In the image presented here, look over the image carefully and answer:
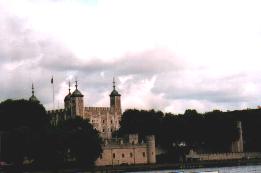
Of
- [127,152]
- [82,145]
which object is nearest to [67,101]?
[127,152]

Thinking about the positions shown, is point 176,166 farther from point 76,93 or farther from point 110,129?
point 110,129

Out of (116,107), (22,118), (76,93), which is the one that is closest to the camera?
(22,118)

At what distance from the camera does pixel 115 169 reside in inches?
3853

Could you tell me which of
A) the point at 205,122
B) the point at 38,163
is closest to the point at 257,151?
the point at 205,122

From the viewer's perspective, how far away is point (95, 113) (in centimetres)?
A: 15012

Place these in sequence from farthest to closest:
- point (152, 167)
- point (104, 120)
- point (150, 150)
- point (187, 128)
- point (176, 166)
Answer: point (104, 120)
point (187, 128)
point (150, 150)
point (176, 166)
point (152, 167)

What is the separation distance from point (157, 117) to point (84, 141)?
1795 inches

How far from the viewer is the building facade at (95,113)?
144275mm

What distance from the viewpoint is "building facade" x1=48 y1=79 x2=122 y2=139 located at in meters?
144

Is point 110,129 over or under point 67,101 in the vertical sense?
under

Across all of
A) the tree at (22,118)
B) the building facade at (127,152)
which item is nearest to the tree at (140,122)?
the building facade at (127,152)

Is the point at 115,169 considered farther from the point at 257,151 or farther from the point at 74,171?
the point at 257,151

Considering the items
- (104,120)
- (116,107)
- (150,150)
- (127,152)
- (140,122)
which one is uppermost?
(116,107)

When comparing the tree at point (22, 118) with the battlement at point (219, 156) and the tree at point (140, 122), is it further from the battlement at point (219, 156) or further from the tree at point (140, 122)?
the battlement at point (219, 156)
